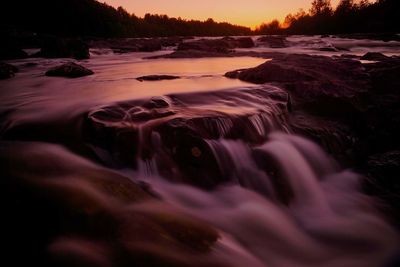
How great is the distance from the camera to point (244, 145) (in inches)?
135

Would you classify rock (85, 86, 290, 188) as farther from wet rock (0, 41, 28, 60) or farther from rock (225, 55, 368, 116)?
wet rock (0, 41, 28, 60)

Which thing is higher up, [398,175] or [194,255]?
[194,255]

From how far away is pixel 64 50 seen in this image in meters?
13.8

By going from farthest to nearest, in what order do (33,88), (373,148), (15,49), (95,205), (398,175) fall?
(15,49) → (33,88) → (373,148) → (398,175) → (95,205)

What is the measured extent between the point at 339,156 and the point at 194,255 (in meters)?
2.75

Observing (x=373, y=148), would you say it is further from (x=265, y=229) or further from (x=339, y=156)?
(x=265, y=229)

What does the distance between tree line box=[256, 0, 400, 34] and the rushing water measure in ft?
149

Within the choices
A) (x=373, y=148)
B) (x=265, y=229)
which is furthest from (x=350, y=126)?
(x=265, y=229)

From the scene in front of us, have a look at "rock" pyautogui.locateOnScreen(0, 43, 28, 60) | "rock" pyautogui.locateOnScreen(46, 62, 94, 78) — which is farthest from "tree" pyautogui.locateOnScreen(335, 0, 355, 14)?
"rock" pyautogui.locateOnScreen(46, 62, 94, 78)

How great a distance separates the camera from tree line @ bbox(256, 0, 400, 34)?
138 feet

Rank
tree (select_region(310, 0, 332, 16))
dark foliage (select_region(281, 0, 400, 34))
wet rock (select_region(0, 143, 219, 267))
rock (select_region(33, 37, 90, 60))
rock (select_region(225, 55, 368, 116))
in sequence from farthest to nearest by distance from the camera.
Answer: tree (select_region(310, 0, 332, 16))
dark foliage (select_region(281, 0, 400, 34))
rock (select_region(33, 37, 90, 60))
rock (select_region(225, 55, 368, 116))
wet rock (select_region(0, 143, 219, 267))

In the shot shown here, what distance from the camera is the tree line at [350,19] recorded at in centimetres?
4196

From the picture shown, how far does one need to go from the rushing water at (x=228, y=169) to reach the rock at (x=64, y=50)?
1075 cm

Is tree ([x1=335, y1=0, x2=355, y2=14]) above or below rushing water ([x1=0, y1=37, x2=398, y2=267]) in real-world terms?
above
